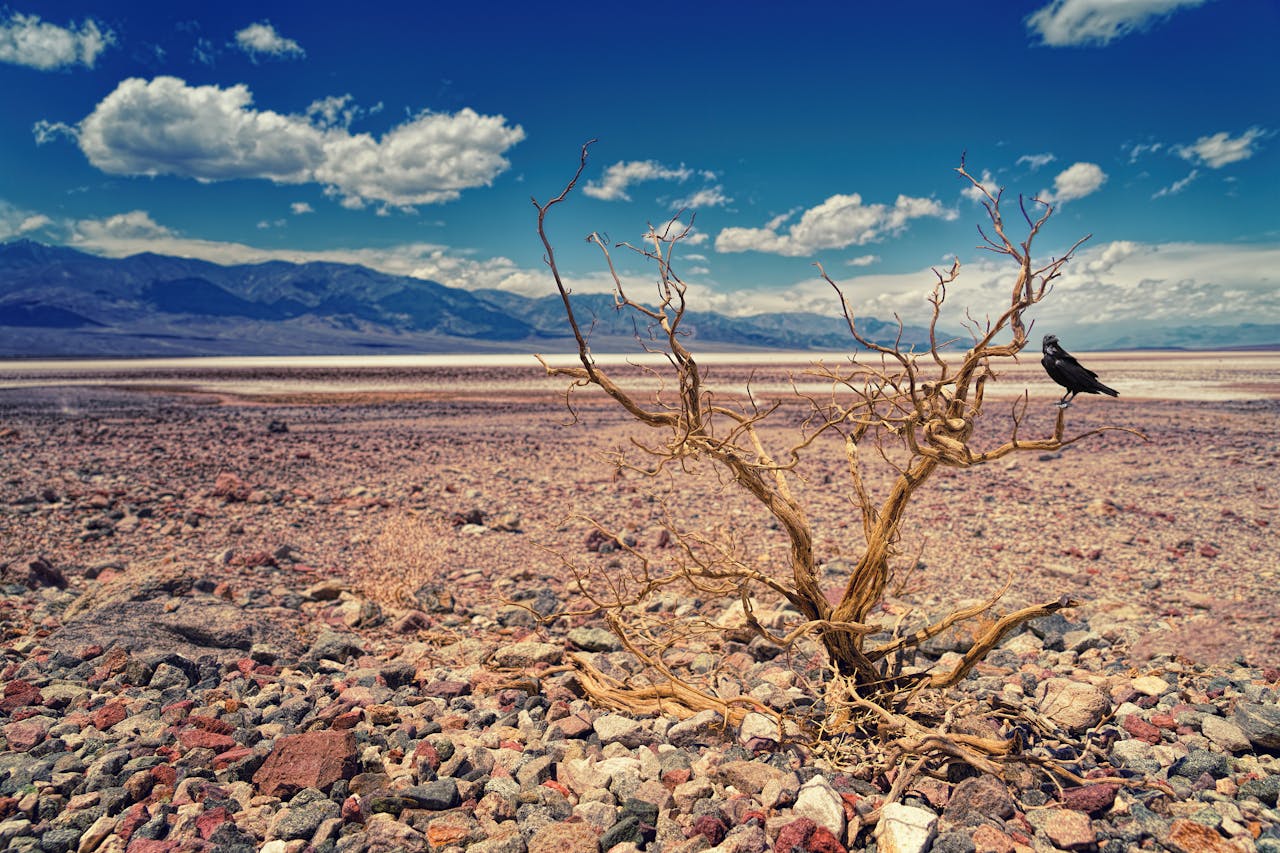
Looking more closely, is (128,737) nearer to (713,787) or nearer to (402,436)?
(713,787)

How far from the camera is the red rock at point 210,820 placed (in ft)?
10.3

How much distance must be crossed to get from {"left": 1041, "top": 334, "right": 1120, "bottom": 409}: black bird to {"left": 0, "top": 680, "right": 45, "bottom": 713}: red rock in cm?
→ 586

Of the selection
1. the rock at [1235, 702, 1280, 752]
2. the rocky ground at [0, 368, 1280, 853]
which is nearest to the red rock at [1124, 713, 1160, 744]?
the rocky ground at [0, 368, 1280, 853]

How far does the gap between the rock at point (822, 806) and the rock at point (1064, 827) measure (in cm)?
88

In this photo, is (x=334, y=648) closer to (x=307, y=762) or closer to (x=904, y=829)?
(x=307, y=762)

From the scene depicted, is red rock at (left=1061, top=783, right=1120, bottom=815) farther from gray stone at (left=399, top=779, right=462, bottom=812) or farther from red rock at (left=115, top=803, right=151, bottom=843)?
red rock at (left=115, top=803, right=151, bottom=843)

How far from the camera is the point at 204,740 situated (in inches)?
151

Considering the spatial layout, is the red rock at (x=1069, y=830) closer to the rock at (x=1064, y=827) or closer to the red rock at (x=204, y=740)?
the rock at (x=1064, y=827)

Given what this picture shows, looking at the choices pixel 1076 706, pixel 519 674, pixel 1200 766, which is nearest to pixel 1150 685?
pixel 1076 706

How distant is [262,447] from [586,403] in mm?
14016

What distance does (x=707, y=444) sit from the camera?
3.91 metres

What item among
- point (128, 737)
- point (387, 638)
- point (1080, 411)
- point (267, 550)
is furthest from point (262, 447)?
point (1080, 411)

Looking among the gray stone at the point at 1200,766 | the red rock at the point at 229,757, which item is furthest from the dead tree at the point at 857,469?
the red rock at the point at 229,757

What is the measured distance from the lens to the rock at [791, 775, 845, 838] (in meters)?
3.22
